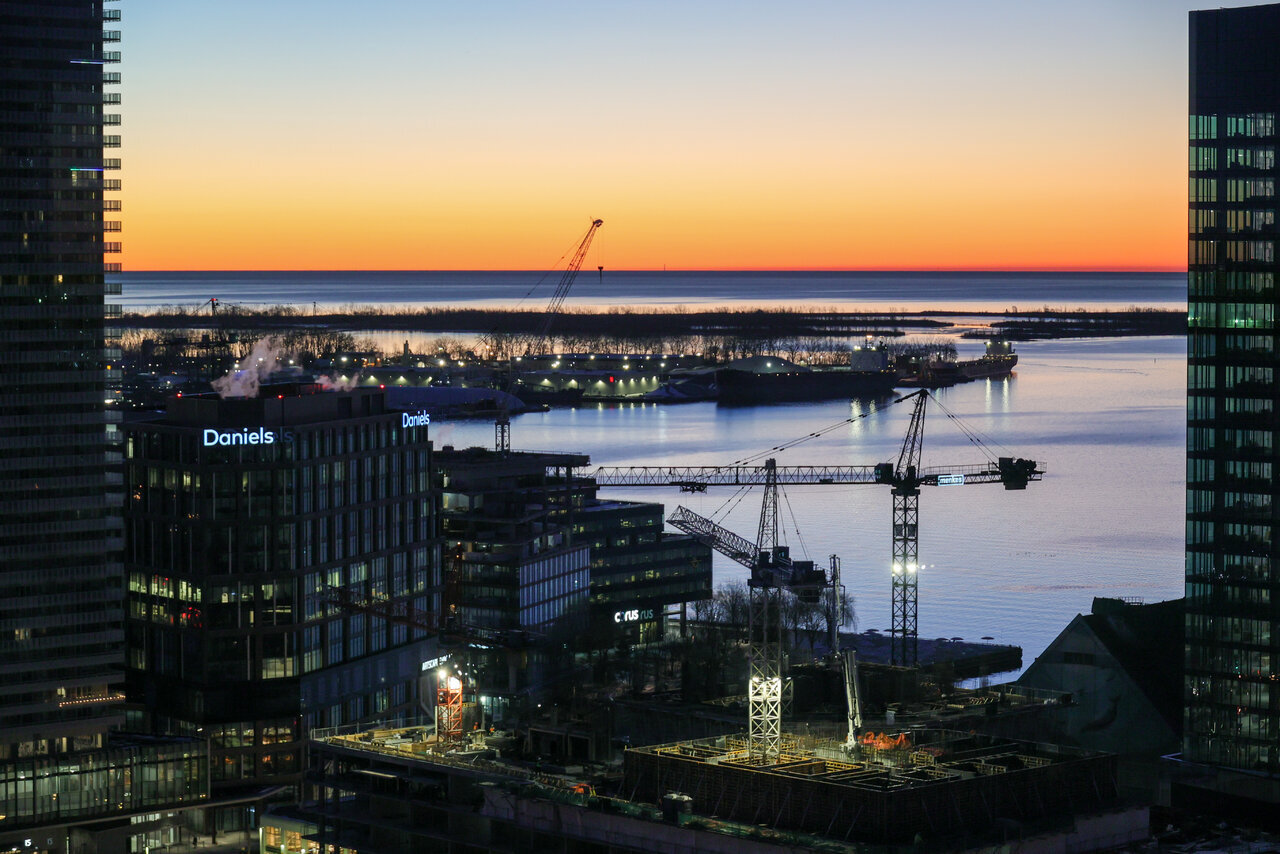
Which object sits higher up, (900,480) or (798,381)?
(798,381)

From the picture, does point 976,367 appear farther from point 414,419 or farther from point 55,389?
point 55,389

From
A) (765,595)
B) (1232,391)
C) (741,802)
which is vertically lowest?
(741,802)

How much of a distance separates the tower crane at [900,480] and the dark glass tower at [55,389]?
25.2 metres

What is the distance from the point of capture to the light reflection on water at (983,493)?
250 ft

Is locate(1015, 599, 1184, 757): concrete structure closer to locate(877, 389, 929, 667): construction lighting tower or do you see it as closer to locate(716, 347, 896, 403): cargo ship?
locate(877, 389, 929, 667): construction lighting tower

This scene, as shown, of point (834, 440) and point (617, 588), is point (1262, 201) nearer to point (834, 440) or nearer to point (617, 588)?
point (617, 588)

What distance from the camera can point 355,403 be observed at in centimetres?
5978

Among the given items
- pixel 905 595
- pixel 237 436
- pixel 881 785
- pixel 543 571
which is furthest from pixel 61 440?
pixel 905 595

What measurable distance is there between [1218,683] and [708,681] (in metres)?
15.2

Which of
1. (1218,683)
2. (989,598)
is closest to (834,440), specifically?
(989,598)

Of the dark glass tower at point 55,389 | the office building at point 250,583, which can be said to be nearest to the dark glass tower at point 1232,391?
the office building at point 250,583

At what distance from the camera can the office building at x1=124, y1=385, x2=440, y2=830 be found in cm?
5434

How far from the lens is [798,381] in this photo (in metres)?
177

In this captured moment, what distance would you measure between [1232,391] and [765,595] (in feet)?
52.7
